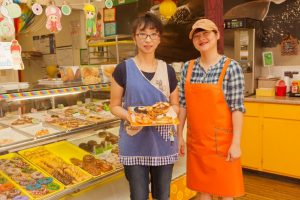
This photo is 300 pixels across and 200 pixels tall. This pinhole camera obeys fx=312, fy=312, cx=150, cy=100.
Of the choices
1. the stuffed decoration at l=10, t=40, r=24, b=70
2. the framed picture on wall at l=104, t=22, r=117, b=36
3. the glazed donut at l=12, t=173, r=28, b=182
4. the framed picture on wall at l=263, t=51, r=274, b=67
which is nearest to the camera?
the stuffed decoration at l=10, t=40, r=24, b=70

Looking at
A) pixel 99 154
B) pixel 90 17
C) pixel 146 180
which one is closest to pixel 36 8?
pixel 90 17

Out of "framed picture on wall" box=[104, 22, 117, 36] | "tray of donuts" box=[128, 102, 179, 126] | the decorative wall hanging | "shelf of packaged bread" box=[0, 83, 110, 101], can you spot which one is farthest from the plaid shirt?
"framed picture on wall" box=[104, 22, 117, 36]

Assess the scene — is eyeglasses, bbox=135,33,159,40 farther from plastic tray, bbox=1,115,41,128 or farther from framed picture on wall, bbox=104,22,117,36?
framed picture on wall, bbox=104,22,117,36

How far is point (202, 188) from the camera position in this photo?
2.27 m

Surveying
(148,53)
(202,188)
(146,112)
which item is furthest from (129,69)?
(202,188)

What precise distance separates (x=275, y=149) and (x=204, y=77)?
87.4 inches

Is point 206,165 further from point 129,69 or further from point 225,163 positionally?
point 129,69

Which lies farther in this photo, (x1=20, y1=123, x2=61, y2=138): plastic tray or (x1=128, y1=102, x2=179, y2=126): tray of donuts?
(x1=20, y1=123, x2=61, y2=138): plastic tray

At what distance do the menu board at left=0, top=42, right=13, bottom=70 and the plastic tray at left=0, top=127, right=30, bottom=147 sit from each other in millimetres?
486

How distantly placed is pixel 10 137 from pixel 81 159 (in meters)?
0.65

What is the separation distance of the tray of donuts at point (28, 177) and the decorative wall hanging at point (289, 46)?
3.53 meters

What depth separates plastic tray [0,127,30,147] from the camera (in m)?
2.09

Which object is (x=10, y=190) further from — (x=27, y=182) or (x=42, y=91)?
(x=42, y=91)

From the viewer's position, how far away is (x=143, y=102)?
188 centimetres
